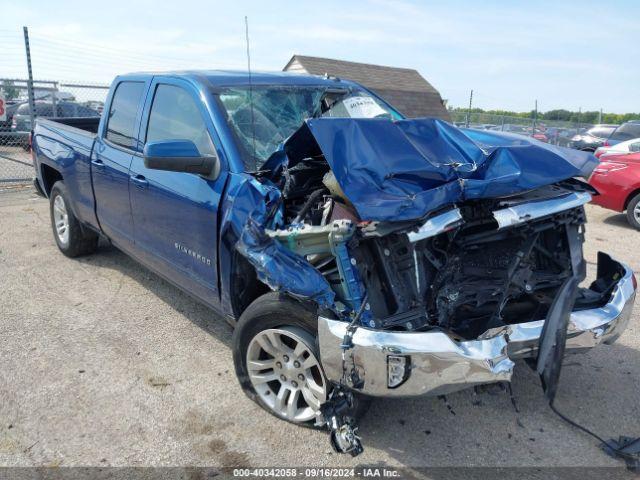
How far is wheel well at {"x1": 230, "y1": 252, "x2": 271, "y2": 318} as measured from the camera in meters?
3.24

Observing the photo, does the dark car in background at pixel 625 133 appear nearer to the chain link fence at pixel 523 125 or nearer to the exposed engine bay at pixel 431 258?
the chain link fence at pixel 523 125

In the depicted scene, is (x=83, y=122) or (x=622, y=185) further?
(x=622, y=185)

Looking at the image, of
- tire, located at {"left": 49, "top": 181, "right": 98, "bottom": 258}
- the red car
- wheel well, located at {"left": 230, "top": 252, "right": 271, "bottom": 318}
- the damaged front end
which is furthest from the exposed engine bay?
the red car

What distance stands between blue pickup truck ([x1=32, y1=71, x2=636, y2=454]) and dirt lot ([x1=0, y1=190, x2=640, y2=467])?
0.98 ft

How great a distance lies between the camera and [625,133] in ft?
44.5

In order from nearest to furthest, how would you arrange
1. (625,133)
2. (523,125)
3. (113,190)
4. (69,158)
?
1. (113,190)
2. (69,158)
3. (625,133)
4. (523,125)

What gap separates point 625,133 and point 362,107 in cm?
1175

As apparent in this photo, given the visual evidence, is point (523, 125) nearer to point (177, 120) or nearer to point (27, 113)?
point (27, 113)

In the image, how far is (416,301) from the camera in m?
3.01

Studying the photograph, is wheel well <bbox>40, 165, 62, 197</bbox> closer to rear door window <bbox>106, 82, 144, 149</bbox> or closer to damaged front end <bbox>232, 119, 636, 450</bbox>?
rear door window <bbox>106, 82, 144, 149</bbox>

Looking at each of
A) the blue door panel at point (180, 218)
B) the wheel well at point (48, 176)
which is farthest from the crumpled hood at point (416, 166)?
the wheel well at point (48, 176)

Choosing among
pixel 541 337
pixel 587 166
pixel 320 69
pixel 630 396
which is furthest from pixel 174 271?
pixel 320 69

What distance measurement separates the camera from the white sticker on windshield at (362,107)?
429 cm

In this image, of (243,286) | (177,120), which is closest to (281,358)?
(243,286)
